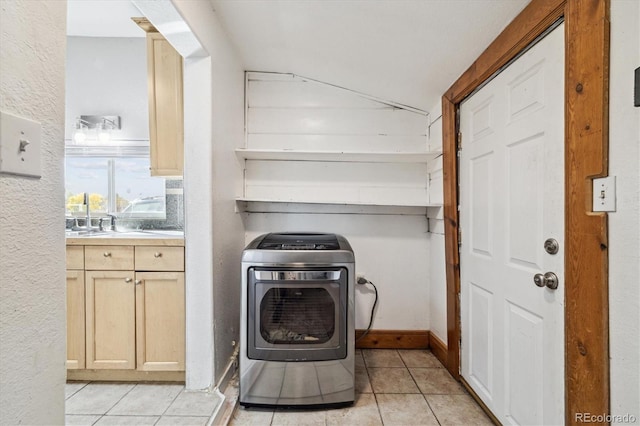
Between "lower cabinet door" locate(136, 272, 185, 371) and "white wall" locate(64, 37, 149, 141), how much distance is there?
1.43 meters

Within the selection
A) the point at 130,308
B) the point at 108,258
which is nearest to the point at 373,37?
the point at 108,258

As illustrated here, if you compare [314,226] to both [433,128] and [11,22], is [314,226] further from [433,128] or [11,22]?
[11,22]

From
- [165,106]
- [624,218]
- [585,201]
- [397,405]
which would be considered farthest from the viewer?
[165,106]

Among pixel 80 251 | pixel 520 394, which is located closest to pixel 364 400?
pixel 520 394

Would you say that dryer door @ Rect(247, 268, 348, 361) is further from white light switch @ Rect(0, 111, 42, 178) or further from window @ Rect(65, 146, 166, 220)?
window @ Rect(65, 146, 166, 220)

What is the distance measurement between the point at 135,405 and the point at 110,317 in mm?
519

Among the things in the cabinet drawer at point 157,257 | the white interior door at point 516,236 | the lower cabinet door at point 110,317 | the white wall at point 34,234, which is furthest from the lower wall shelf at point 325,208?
the white wall at point 34,234

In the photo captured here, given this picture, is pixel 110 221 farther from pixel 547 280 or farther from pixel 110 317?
pixel 547 280

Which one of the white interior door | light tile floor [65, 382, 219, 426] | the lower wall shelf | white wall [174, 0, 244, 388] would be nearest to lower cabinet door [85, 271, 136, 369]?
light tile floor [65, 382, 219, 426]

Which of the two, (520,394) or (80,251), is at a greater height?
(80,251)

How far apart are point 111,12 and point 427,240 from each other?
2.98 m

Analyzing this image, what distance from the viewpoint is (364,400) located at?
1.75 meters

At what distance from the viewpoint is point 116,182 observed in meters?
2.47

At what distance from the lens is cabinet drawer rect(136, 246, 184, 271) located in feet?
5.73
